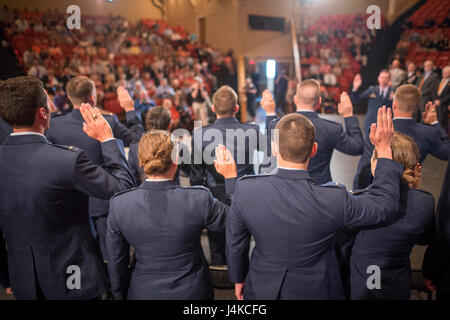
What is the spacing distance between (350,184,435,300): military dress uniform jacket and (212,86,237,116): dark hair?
1.14 meters

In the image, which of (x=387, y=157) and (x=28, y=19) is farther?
(x=28, y=19)

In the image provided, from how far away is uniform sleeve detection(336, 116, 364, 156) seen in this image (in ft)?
7.11

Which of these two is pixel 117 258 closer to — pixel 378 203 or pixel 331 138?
pixel 378 203

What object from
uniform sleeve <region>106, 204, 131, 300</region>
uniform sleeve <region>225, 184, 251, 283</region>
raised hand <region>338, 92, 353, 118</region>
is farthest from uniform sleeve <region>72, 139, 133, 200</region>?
raised hand <region>338, 92, 353, 118</region>

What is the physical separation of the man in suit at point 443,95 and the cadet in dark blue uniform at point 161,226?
5.80m

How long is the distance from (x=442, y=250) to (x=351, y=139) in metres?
0.99

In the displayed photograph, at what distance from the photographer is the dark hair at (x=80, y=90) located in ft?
6.69

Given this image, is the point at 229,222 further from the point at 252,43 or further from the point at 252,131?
the point at 252,43

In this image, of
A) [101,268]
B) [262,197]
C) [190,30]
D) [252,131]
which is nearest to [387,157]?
[262,197]

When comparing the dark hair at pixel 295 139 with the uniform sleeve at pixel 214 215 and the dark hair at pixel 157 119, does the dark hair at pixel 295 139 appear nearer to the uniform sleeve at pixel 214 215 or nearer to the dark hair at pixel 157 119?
the uniform sleeve at pixel 214 215

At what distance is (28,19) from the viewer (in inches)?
367

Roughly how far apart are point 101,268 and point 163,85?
6.73 meters

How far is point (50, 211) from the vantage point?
1.30 meters

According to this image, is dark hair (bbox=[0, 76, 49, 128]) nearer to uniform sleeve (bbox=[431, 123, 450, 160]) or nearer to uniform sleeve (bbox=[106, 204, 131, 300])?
uniform sleeve (bbox=[106, 204, 131, 300])
